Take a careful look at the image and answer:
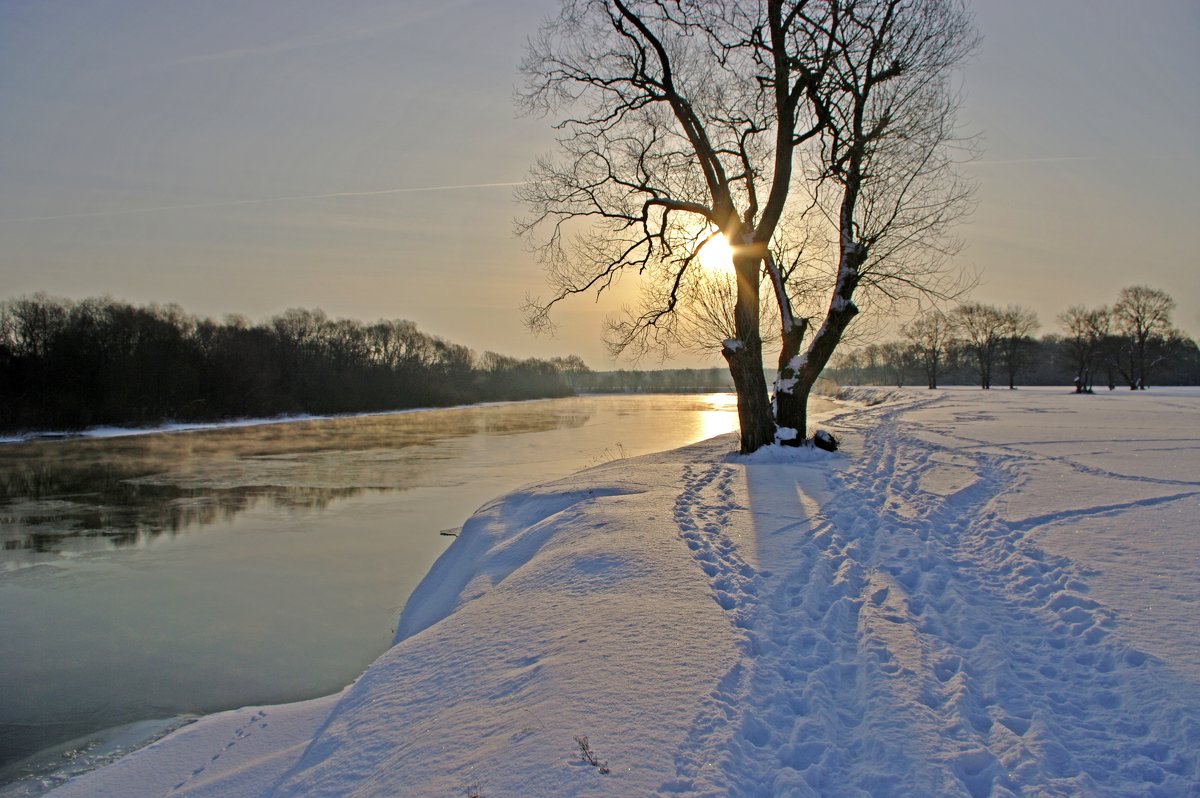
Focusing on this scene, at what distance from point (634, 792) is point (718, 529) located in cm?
421

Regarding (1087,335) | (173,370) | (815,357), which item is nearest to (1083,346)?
(1087,335)

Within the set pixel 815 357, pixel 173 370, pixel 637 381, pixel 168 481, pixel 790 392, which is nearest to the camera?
pixel 815 357

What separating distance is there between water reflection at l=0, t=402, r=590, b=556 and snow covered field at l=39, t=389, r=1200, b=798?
8.11 metres

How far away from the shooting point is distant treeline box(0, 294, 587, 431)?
138 ft

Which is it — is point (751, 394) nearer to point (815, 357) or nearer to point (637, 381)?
point (815, 357)

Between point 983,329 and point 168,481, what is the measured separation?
69.3m

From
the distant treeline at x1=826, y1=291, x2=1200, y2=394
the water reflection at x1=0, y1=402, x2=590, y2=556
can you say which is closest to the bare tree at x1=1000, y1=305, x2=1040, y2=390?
the distant treeline at x1=826, y1=291, x2=1200, y2=394

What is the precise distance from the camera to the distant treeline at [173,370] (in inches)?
1661

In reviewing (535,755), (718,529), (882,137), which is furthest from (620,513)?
(882,137)

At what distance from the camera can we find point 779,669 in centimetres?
358

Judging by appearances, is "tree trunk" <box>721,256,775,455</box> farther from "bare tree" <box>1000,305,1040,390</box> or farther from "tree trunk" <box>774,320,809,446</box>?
"bare tree" <box>1000,305,1040,390</box>

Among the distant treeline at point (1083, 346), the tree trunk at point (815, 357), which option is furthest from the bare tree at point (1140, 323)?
the tree trunk at point (815, 357)

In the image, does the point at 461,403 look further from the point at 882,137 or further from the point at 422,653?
the point at 422,653

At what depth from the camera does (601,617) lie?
14.4ft
